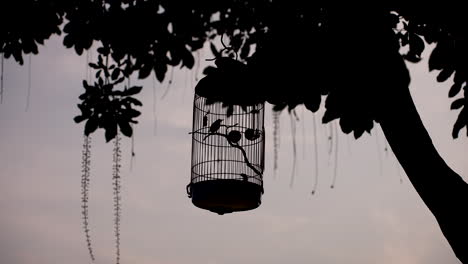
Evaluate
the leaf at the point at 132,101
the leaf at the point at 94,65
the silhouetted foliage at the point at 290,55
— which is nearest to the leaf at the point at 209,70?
the silhouetted foliage at the point at 290,55

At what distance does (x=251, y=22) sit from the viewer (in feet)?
12.8

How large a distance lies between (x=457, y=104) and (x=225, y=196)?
1794mm

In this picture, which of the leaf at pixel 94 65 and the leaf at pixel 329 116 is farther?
the leaf at pixel 94 65

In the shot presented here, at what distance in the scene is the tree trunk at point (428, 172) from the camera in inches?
110

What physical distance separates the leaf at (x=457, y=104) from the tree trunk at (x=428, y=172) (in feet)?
3.81

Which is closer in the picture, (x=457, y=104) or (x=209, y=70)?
(x=209, y=70)

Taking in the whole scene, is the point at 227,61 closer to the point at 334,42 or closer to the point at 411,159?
the point at 334,42

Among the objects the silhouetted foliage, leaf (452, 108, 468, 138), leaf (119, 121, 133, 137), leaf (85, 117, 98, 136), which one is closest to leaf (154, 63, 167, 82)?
the silhouetted foliage

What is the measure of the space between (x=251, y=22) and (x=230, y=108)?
25.7 inches

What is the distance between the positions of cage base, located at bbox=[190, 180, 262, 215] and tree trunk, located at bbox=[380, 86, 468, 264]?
5.30 ft

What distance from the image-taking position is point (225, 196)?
4.35 meters

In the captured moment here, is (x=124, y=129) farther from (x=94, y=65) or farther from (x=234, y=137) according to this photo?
(x=234, y=137)

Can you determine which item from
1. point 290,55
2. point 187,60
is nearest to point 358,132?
point 290,55

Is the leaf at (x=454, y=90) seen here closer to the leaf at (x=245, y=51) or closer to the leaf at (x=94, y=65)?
the leaf at (x=245, y=51)
